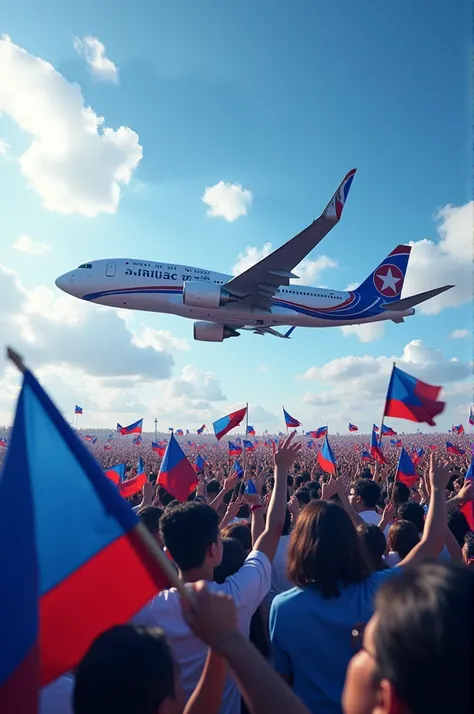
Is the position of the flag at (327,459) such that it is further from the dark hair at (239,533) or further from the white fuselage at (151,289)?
the white fuselage at (151,289)

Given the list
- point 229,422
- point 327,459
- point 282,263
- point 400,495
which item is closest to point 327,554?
point 400,495

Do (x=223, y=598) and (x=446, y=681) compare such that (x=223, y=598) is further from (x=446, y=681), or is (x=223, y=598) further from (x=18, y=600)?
(x=18, y=600)

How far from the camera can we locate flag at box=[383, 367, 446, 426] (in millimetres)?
5925

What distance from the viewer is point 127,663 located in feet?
5.78

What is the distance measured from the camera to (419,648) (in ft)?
4.41

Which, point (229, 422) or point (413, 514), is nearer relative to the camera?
point (413, 514)

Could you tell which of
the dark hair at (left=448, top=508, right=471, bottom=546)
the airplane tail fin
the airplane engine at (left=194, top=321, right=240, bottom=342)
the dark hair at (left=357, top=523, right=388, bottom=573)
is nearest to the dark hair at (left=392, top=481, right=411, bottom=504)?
the dark hair at (left=448, top=508, right=471, bottom=546)

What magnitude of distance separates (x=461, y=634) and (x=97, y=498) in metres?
1.70

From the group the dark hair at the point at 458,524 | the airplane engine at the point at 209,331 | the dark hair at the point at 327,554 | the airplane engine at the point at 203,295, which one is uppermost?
the airplane engine at the point at 203,295

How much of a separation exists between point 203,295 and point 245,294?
2.28 m

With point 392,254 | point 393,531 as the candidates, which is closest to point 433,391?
point 393,531

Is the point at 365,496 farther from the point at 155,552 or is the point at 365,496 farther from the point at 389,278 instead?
the point at 389,278

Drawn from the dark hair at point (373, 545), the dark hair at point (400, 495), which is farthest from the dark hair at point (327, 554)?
the dark hair at point (400, 495)

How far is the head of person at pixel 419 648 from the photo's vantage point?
51.8 inches
